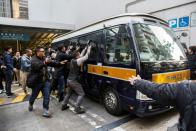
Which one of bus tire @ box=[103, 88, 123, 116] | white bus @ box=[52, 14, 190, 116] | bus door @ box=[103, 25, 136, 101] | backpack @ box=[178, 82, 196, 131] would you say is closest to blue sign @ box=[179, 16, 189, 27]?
white bus @ box=[52, 14, 190, 116]

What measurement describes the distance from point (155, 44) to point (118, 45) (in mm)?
822

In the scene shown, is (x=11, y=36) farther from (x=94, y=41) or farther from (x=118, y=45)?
(x=118, y=45)

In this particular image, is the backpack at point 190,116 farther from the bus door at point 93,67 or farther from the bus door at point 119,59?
the bus door at point 93,67

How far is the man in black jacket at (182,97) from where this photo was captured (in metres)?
1.39

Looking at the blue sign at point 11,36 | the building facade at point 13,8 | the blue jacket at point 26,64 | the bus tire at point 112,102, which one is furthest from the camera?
the building facade at point 13,8

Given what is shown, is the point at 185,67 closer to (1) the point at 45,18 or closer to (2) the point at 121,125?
(2) the point at 121,125

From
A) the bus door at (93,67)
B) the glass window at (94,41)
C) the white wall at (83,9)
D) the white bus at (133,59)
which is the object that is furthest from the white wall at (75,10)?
the white bus at (133,59)

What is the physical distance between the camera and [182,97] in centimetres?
144

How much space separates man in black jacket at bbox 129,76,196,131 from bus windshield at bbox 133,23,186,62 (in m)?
2.19

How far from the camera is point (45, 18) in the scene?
21906 millimetres

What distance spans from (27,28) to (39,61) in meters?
10.6

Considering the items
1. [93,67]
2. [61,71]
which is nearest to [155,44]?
[93,67]

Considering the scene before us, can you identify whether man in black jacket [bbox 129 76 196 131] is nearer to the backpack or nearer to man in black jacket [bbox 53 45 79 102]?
the backpack

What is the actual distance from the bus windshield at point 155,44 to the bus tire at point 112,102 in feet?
3.93
